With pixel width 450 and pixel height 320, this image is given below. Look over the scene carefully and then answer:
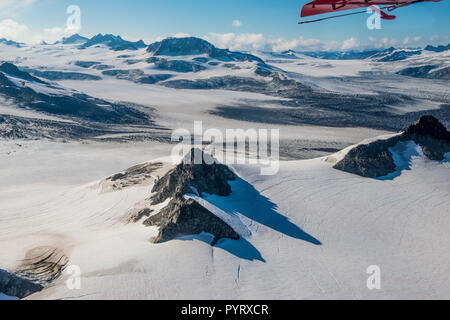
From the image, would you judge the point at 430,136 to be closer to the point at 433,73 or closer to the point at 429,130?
the point at 429,130

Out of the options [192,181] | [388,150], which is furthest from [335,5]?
[388,150]

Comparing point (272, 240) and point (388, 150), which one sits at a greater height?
point (388, 150)

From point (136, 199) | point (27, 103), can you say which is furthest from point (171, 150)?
point (27, 103)

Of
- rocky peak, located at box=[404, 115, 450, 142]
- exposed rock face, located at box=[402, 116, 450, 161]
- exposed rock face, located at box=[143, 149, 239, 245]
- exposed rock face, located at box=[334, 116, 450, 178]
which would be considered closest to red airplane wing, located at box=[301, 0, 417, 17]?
exposed rock face, located at box=[143, 149, 239, 245]

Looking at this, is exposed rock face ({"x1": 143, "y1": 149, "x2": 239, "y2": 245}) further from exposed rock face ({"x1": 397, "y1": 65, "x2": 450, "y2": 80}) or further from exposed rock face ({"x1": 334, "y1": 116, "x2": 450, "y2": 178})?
exposed rock face ({"x1": 397, "y1": 65, "x2": 450, "y2": 80})

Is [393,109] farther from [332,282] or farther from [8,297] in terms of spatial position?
[8,297]
